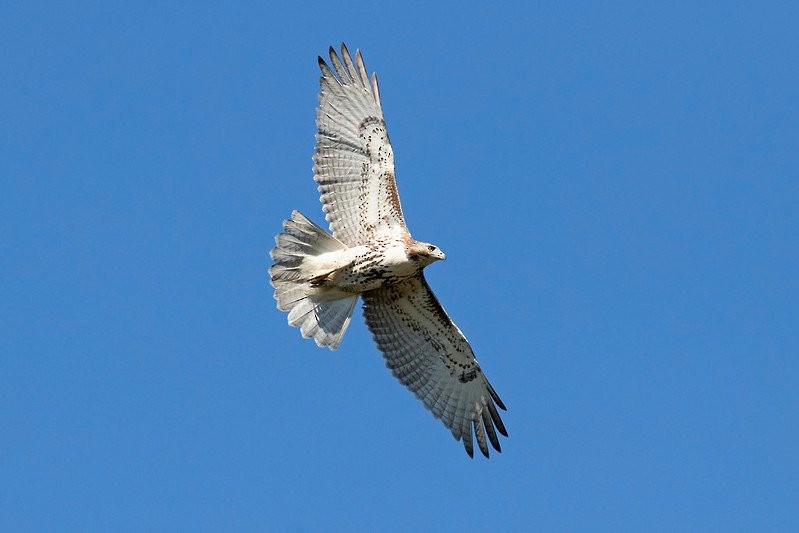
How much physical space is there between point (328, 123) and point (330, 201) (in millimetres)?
851

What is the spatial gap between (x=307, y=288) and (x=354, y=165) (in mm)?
1427

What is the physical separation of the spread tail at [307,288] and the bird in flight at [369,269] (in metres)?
0.01

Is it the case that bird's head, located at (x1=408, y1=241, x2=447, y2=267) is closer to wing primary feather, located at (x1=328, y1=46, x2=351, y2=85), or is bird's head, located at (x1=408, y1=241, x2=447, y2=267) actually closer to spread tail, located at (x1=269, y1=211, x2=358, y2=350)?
spread tail, located at (x1=269, y1=211, x2=358, y2=350)

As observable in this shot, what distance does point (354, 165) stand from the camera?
50.8 feet

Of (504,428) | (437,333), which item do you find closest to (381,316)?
(437,333)

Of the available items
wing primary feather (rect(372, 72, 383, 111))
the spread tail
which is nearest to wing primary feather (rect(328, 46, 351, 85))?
wing primary feather (rect(372, 72, 383, 111))

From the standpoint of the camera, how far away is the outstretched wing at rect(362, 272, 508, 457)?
621 inches

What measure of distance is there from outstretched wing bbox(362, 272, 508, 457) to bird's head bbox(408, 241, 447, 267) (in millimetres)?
917

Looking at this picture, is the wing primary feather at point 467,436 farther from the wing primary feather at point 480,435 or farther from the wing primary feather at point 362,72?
the wing primary feather at point 362,72

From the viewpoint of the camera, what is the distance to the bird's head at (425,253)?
14727 mm

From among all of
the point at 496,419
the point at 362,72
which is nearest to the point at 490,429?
the point at 496,419

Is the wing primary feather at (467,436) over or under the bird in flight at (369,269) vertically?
under

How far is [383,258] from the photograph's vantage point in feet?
49.2

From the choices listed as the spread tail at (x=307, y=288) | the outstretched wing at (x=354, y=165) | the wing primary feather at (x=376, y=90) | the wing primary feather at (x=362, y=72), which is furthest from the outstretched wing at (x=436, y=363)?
the wing primary feather at (x=362, y=72)
